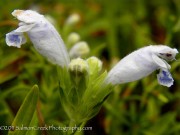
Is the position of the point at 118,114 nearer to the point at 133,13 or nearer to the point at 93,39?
the point at 93,39

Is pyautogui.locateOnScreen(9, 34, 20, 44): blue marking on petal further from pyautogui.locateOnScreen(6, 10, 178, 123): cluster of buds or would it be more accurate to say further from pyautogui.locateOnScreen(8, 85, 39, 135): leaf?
pyautogui.locateOnScreen(8, 85, 39, 135): leaf

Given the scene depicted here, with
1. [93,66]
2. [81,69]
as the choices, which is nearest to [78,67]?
[81,69]

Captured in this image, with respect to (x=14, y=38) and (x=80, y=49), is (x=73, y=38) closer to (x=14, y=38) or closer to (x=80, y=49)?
(x=80, y=49)

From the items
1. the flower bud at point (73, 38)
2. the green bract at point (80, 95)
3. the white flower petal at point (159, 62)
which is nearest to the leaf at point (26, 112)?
the green bract at point (80, 95)

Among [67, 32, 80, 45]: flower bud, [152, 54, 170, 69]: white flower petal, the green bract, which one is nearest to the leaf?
the green bract

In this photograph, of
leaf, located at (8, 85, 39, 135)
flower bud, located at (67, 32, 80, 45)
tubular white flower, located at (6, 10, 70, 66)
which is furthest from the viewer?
flower bud, located at (67, 32, 80, 45)

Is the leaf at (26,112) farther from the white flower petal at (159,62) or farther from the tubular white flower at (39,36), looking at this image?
the white flower petal at (159,62)

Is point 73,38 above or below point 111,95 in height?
above

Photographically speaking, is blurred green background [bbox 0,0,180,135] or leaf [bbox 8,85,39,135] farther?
blurred green background [bbox 0,0,180,135]

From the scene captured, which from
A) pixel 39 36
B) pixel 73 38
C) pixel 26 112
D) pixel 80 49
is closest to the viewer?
pixel 26 112
